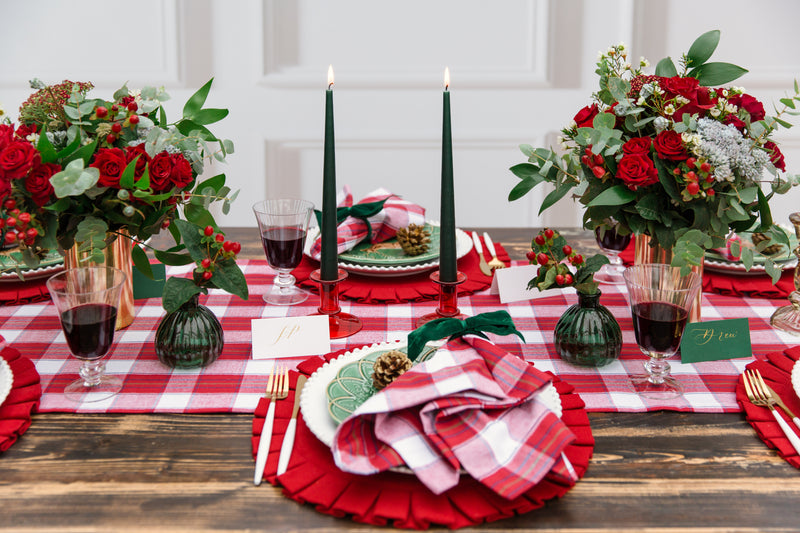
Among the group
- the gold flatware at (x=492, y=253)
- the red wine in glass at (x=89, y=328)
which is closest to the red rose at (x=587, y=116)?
the gold flatware at (x=492, y=253)

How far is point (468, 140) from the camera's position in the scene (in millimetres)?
2971

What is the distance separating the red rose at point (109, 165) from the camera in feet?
3.43

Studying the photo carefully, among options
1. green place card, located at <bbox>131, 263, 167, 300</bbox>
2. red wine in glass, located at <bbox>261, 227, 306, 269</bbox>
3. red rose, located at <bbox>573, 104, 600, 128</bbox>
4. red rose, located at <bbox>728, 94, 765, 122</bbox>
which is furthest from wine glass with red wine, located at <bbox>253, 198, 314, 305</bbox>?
red rose, located at <bbox>728, 94, 765, 122</bbox>

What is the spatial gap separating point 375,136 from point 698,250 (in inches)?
81.1

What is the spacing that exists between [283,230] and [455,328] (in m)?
0.50

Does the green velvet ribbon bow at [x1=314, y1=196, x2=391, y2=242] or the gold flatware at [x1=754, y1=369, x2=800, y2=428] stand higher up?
the green velvet ribbon bow at [x1=314, y1=196, x2=391, y2=242]

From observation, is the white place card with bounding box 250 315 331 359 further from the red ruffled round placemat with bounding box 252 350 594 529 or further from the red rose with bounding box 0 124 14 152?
the red rose with bounding box 0 124 14 152

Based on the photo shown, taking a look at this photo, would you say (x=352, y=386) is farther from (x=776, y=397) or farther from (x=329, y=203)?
(x=776, y=397)

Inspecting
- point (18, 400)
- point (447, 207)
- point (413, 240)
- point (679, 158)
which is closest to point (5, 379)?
point (18, 400)

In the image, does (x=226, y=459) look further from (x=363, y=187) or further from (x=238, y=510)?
→ (x=363, y=187)

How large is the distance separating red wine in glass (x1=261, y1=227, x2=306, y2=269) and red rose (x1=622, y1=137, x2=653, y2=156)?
2.01 feet

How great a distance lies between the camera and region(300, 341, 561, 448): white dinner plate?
0.86m

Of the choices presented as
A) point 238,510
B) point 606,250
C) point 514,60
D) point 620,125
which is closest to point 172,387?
point 238,510

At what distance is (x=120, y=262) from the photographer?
127 centimetres
